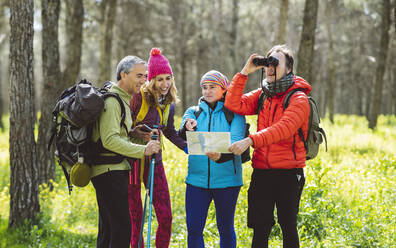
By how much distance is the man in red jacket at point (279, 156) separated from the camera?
3186 mm

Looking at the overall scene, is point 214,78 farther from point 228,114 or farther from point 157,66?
point 157,66

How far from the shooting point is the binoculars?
324 centimetres

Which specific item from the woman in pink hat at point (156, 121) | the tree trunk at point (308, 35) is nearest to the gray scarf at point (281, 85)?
the woman in pink hat at point (156, 121)

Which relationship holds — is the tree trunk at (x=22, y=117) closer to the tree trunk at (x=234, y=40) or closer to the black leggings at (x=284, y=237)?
the black leggings at (x=284, y=237)

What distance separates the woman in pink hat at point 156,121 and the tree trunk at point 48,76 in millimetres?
4094

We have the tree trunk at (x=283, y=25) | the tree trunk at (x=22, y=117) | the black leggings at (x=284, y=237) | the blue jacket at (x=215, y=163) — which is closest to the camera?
the black leggings at (x=284, y=237)

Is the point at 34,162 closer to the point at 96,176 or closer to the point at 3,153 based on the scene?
the point at 96,176

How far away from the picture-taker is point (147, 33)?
22.8 meters

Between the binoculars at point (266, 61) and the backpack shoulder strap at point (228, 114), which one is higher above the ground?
the binoculars at point (266, 61)

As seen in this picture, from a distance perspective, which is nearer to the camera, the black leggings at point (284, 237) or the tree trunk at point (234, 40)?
the black leggings at point (284, 237)

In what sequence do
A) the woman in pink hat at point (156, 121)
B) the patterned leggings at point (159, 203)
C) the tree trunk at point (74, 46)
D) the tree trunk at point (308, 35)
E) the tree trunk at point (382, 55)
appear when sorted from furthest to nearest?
1. the tree trunk at point (382, 55)
2. the tree trunk at point (308, 35)
3. the tree trunk at point (74, 46)
4. the patterned leggings at point (159, 203)
5. the woman in pink hat at point (156, 121)

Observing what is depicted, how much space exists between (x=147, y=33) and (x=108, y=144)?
68.3 feet

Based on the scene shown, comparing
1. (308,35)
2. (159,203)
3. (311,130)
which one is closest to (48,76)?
(159,203)

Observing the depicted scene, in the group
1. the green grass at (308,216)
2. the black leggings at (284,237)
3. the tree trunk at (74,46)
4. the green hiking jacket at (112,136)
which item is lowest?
the green grass at (308,216)
